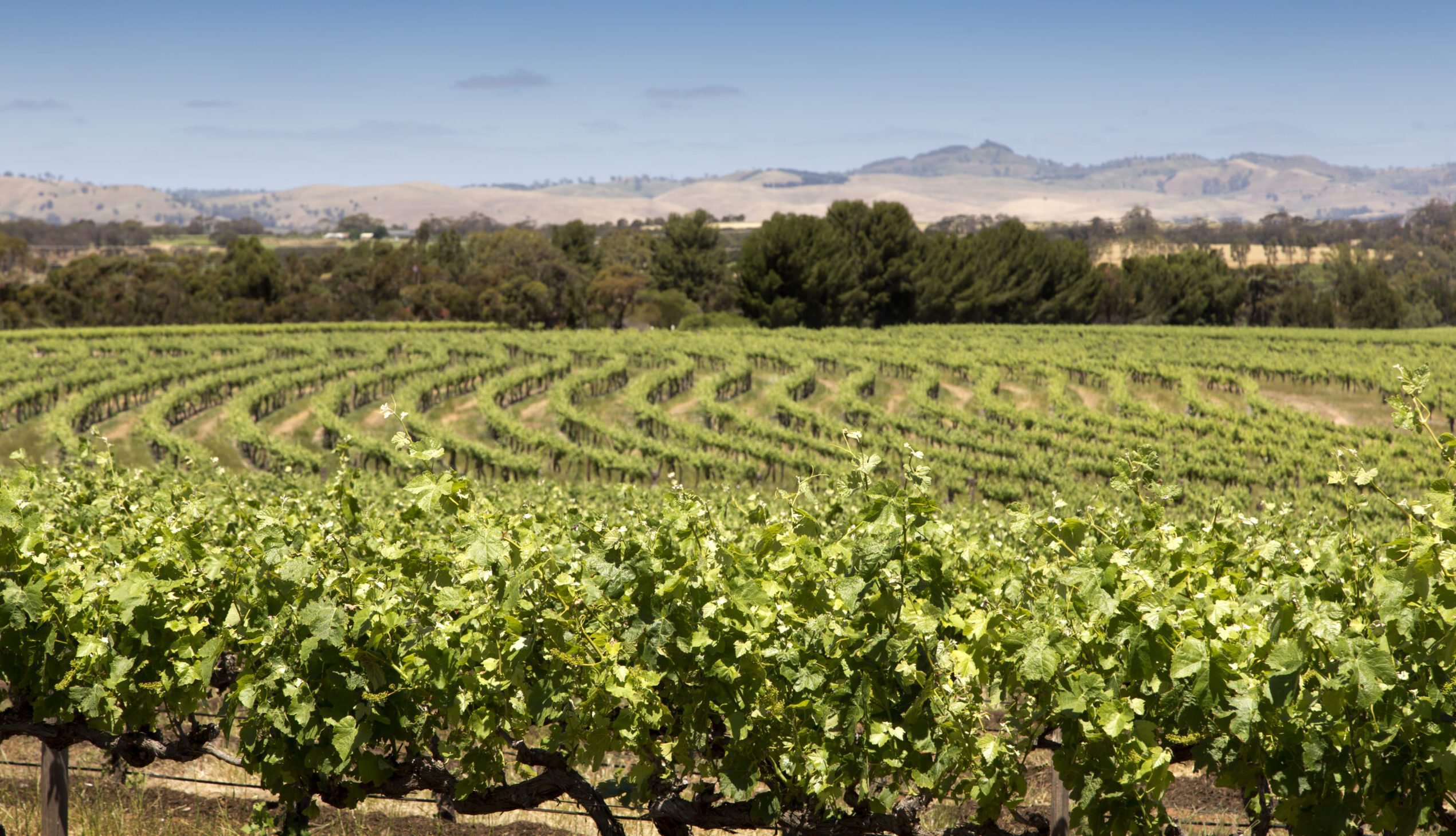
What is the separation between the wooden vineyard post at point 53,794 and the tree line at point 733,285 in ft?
250

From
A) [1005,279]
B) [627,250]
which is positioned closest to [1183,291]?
[1005,279]

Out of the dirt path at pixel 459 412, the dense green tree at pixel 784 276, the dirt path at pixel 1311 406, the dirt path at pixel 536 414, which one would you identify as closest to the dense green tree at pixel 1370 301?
the dirt path at pixel 1311 406

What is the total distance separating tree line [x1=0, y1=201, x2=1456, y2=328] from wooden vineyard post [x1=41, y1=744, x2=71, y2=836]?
250 feet

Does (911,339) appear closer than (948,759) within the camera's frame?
No

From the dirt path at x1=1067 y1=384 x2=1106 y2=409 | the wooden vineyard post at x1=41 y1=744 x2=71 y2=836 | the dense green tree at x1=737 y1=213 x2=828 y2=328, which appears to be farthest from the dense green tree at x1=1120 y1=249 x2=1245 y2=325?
the wooden vineyard post at x1=41 y1=744 x2=71 y2=836

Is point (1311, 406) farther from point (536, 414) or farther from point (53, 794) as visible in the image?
point (53, 794)

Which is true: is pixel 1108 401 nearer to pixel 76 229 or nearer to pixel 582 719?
pixel 582 719

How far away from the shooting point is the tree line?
83938 millimetres

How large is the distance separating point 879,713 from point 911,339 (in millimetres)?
68769

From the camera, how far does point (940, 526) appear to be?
14.4 ft

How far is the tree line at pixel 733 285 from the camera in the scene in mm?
83938

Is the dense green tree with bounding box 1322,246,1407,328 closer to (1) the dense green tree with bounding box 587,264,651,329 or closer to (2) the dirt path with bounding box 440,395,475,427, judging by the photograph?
(1) the dense green tree with bounding box 587,264,651,329

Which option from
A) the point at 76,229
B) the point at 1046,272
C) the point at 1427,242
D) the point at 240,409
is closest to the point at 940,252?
the point at 1046,272

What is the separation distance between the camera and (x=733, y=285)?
102000 mm
